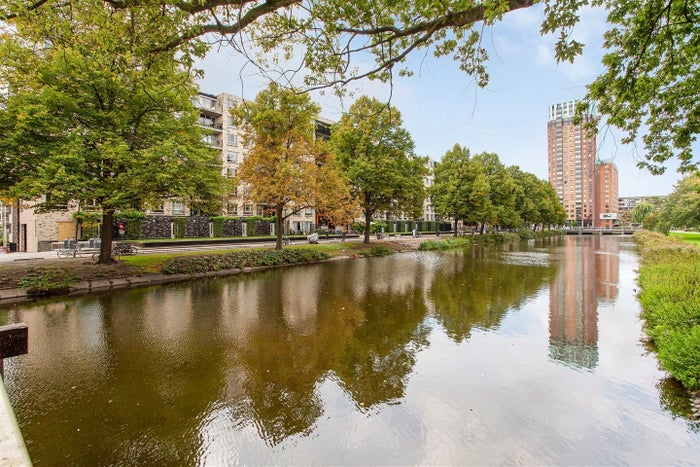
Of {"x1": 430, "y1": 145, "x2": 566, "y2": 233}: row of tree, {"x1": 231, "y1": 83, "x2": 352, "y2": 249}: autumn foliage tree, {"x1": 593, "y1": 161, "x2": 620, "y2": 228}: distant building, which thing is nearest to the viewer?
{"x1": 231, "y1": 83, "x2": 352, "y2": 249}: autumn foliage tree

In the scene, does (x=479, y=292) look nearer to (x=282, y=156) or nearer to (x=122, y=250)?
(x=282, y=156)

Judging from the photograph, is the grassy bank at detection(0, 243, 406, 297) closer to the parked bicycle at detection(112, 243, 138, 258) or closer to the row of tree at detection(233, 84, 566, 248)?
the parked bicycle at detection(112, 243, 138, 258)

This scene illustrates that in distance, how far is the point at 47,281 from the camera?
1212cm

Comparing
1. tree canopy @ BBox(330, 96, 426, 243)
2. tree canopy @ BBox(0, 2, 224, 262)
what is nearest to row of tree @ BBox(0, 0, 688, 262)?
tree canopy @ BBox(0, 2, 224, 262)

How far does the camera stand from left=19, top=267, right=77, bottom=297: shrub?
38.5 ft

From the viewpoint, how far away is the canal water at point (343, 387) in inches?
152

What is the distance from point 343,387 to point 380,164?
26.4 metres

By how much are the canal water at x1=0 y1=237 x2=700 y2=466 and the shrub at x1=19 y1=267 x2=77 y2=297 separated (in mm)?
1744

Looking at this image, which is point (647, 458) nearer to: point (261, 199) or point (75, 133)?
point (75, 133)

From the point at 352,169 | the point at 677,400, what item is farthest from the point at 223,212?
the point at 677,400

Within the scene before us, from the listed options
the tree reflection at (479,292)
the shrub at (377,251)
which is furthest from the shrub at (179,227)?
the tree reflection at (479,292)

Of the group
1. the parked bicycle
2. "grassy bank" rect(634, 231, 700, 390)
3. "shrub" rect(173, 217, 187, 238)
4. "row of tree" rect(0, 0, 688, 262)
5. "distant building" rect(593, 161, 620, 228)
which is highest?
"distant building" rect(593, 161, 620, 228)

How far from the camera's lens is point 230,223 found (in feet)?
144

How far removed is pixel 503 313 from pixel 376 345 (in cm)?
507
